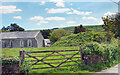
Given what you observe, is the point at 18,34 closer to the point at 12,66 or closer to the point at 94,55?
the point at 12,66

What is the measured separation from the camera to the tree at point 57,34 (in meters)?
12.8

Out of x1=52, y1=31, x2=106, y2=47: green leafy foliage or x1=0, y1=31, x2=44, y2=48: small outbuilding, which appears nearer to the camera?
x1=0, y1=31, x2=44, y2=48: small outbuilding

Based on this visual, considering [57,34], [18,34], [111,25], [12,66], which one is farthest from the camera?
[111,25]

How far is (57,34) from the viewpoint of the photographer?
13570 mm

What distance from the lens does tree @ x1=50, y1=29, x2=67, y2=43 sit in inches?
503

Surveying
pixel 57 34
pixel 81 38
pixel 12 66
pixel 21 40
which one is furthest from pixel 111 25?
pixel 12 66

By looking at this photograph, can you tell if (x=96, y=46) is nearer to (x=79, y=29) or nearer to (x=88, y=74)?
(x=88, y=74)

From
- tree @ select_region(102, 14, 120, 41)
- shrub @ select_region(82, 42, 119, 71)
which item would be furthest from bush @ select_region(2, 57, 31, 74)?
tree @ select_region(102, 14, 120, 41)

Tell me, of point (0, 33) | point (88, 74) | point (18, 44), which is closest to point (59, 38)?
point (18, 44)

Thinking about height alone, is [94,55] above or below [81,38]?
below

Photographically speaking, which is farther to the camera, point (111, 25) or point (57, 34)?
point (111, 25)

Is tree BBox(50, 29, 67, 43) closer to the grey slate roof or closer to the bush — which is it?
the grey slate roof

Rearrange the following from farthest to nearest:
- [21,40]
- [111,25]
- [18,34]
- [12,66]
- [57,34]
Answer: [111,25] → [57,34] → [18,34] → [21,40] → [12,66]

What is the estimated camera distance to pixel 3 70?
5.65 meters
